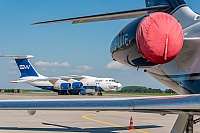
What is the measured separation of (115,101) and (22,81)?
181 ft

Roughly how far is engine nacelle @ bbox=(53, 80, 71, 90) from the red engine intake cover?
48.1 meters

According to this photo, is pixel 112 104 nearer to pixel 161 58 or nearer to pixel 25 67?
pixel 161 58

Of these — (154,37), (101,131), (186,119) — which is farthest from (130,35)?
(101,131)

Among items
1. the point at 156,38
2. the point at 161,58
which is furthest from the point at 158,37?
the point at 161,58

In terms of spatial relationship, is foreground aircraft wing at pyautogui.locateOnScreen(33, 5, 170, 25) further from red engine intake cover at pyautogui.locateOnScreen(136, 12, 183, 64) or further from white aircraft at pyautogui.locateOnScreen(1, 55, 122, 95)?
white aircraft at pyautogui.locateOnScreen(1, 55, 122, 95)

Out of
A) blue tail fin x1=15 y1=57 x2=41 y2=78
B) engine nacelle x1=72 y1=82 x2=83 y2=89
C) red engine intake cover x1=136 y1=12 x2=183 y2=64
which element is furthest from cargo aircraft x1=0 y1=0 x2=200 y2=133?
blue tail fin x1=15 y1=57 x2=41 y2=78

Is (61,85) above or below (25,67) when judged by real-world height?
below

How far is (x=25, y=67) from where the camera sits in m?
60.7

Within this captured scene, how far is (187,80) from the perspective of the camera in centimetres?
653

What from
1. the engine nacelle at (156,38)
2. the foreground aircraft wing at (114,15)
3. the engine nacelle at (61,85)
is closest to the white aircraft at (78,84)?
the engine nacelle at (61,85)

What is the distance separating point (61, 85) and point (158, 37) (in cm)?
4888

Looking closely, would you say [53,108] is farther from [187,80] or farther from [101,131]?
[101,131]

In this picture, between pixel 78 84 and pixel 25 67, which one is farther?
pixel 25 67

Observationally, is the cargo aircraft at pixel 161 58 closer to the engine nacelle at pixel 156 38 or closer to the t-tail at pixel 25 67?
the engine nacelle at pixel 156 38
